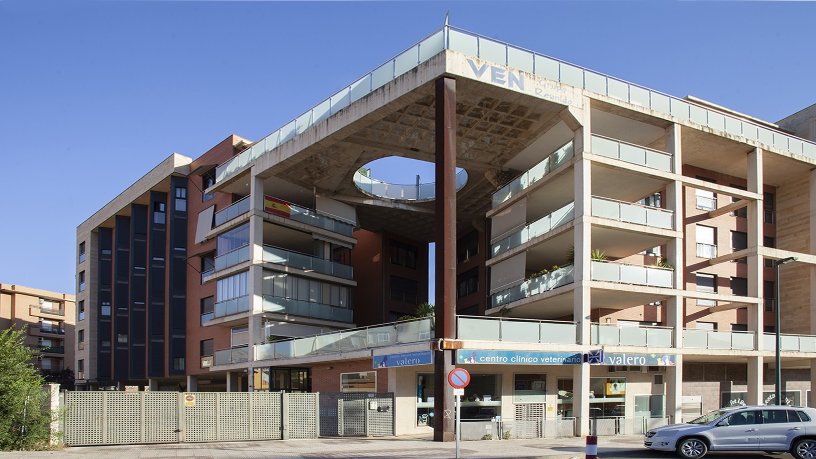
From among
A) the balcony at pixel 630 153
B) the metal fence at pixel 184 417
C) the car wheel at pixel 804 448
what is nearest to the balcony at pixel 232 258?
the metal fence at pixel 184 417

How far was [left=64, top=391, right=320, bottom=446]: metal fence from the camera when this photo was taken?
23.9 m

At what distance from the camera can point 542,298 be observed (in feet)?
109

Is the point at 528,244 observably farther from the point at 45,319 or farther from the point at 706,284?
the point at 45,319

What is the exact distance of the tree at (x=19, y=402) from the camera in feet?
68.5

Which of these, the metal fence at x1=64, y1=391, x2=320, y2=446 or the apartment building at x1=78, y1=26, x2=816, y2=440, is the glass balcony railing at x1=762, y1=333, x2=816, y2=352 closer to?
the apartment building at x1=78, y1=26, x2=816, y2=440

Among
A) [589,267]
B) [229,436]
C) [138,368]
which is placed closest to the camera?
[229,436]

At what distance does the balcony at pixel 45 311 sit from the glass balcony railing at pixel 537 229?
77.5 metres

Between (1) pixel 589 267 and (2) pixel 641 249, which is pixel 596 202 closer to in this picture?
(1) pixel 589 267

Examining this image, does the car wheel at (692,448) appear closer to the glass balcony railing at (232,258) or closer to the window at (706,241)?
the window at (706,241)

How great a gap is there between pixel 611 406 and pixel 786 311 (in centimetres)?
1396

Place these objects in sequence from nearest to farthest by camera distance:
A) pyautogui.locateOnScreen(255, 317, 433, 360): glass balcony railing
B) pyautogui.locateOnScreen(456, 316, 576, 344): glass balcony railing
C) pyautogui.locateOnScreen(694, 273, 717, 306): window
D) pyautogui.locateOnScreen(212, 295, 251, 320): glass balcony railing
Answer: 1. pyautogui.locateOnScreen(456, 316, 576, 344): glass balcony railing
2. pyautogui.locateOnScreen(255, 317, 433, 360): glass balcony railing
3. pyautogui.locateOnScreen(694, 273, 717, 306): window
4. pyautogui.locateOnScreen(212, 295, 251, 320): glass balcony railing

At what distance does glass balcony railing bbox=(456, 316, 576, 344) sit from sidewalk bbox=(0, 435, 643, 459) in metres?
3.87

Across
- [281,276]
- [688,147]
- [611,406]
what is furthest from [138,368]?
[688,147]

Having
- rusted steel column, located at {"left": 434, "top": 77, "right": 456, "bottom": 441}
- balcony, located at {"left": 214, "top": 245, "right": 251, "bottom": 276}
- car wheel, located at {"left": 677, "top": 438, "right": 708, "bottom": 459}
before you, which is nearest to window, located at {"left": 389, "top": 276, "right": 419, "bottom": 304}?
balcony, located at {"left": 214, "top": 245, "right": 251, "bottom": 276}
